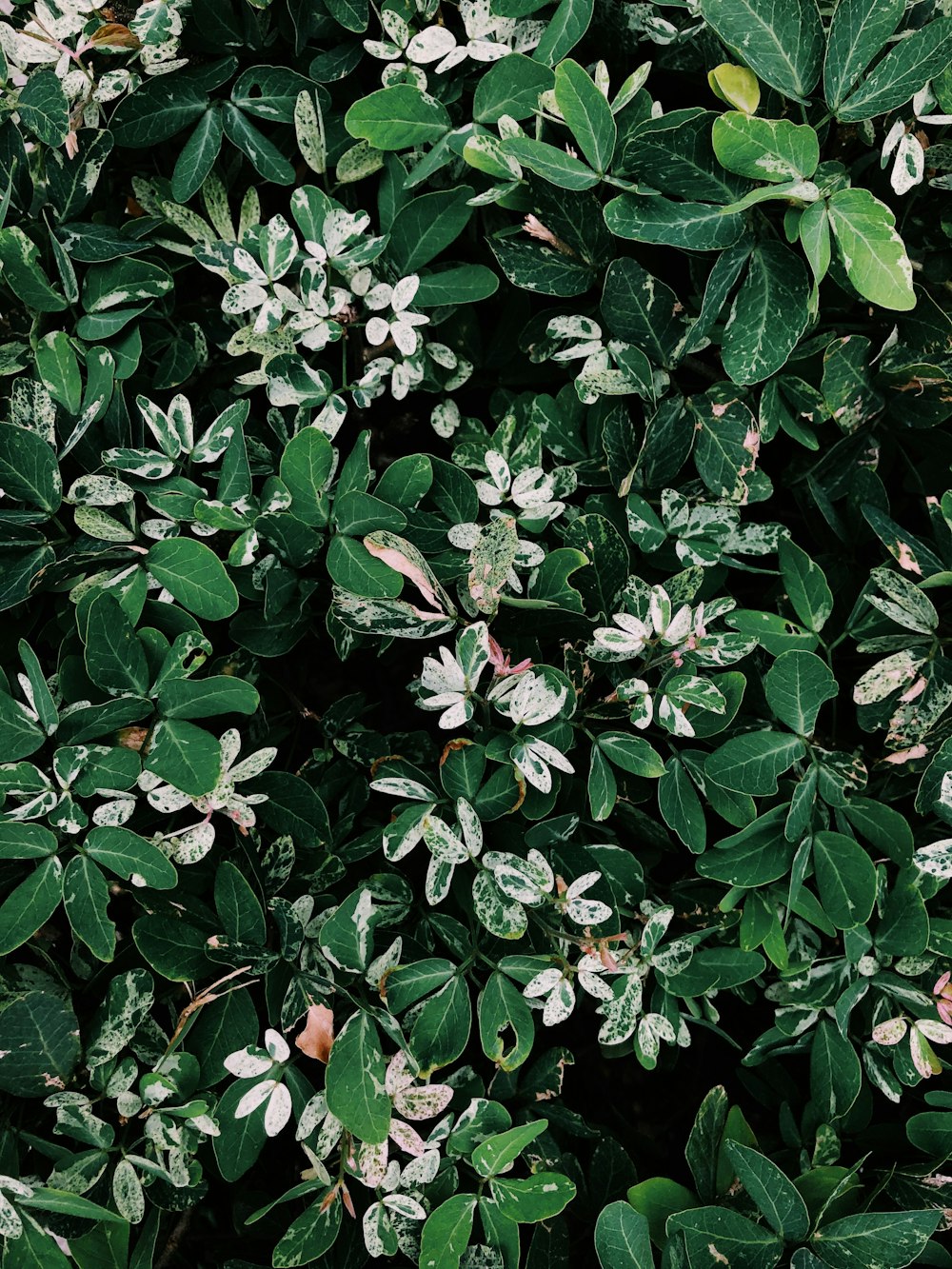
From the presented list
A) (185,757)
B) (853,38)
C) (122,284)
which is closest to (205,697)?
(185,757)

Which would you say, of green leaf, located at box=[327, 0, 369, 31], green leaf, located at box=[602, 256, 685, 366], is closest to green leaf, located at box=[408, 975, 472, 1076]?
green leaf, located at box=[602, 256, 685, 366]

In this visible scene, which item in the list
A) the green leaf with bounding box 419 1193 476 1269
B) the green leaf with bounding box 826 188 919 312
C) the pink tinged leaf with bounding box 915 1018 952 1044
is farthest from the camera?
the pink tinged leaf with bounding box 915 1018 952 1044

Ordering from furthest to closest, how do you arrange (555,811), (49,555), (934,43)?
(555,811) → (49,555) → (934,43)

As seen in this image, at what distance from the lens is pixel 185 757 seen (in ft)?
3.33

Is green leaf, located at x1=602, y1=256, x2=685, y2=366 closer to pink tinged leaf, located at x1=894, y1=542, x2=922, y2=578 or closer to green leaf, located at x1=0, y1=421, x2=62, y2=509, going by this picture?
pink tinged leaf, located at x1=894, y1=542, x2=922, y2=578

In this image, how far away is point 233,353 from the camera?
1.15m

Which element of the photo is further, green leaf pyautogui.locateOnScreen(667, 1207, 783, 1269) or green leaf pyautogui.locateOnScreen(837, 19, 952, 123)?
green leaf pyautogui.locateOnScreen(667, 1207, 783, 1269)

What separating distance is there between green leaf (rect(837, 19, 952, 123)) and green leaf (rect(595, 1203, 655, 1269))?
1.20 meters

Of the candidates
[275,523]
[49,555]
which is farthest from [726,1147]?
[49,555]

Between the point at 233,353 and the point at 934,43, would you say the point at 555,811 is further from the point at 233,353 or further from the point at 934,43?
the point at 934,43

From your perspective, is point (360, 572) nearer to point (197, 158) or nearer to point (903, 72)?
point (197, 158)

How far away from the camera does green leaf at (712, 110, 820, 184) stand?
952 mm

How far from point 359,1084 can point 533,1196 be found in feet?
0.82

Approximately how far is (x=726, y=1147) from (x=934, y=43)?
1.23m
